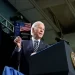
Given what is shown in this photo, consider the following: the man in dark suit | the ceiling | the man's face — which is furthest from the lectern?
the ceiling

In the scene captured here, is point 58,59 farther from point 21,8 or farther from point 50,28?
point 50,28

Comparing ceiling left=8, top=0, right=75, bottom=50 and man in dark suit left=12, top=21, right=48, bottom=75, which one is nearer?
man in dark suit left=12, top=21, right=48, bottom=75

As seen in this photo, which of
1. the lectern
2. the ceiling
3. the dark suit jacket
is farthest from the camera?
the ceiling

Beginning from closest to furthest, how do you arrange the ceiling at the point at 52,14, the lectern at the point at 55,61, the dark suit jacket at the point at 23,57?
the lectern at the point at 55,61 → the dark suit jacket at the point at 23,57 → the ceiling at the point at 52,14

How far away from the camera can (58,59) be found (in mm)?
1198

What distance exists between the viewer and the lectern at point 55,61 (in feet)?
3.86

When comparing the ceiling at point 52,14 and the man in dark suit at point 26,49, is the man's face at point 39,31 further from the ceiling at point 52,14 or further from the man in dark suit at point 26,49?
the ceiling at point 52,14

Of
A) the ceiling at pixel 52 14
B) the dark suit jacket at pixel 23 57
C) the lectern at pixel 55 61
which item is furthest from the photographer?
the ceiling at pixel 52 14

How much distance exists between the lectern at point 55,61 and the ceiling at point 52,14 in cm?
391

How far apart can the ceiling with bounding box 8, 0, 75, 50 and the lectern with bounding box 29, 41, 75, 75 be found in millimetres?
3913

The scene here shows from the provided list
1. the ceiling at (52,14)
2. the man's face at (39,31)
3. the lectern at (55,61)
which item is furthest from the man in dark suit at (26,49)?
the ceiling at (52,14)

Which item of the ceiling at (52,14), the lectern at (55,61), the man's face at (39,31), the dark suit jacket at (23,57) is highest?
the ceiling at (52,14)

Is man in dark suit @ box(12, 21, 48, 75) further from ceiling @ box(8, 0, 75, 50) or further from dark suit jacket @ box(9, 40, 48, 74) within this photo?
ceiling @ box(8, 0, 75, 50)

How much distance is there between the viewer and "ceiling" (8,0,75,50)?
5.24 meters
